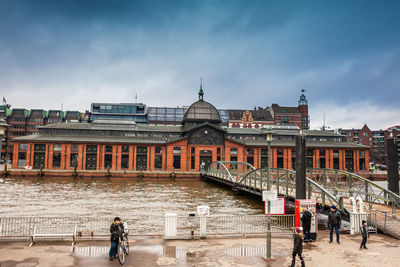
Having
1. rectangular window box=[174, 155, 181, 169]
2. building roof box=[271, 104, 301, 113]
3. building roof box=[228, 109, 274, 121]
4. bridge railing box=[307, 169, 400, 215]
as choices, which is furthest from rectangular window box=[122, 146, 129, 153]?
building roof box=[271, 104, 301, 113]

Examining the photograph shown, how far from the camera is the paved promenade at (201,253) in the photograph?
11594mm

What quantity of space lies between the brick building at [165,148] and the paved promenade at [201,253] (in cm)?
5238

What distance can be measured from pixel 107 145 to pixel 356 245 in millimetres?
62213

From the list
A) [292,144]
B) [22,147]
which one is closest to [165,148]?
[22,147]

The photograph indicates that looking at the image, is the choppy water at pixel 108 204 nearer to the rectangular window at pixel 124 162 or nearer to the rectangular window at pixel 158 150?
the rectangular window at pixel 124 162

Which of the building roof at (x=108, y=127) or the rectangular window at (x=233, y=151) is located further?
the building roof at (x=108, y=127)

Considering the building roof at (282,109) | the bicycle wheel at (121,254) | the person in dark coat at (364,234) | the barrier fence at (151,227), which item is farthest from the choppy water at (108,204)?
the building roof at (282,109)

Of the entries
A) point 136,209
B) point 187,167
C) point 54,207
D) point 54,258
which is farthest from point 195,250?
point 187,167

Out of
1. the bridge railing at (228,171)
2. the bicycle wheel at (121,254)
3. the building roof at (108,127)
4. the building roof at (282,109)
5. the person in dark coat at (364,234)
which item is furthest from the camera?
the building roof at (282,109)

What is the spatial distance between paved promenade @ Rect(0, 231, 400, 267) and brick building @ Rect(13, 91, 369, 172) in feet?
172

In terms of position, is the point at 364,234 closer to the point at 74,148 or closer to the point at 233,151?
the point at 233,151

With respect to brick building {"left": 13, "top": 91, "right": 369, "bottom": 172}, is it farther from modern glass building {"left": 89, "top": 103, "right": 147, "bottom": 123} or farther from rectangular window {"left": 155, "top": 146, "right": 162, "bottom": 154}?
modern glass building {"left": 89, "top": 103, "right": 147, "bottom": 123}

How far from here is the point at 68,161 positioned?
67750mm

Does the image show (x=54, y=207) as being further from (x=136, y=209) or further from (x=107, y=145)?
(x=107, y=145)
